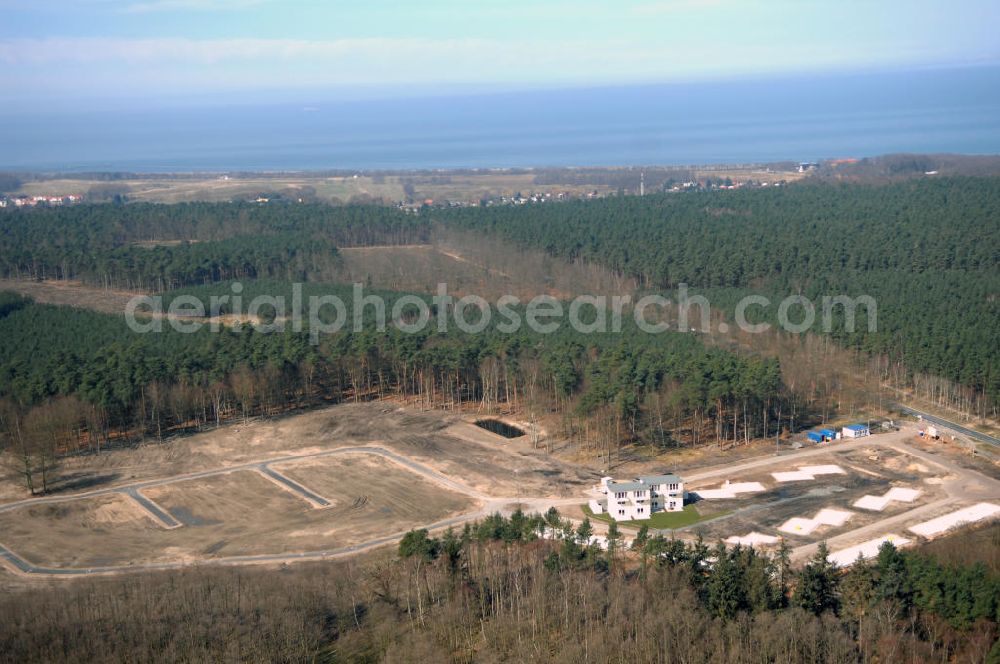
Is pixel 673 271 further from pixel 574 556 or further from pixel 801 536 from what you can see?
pixel 574 556

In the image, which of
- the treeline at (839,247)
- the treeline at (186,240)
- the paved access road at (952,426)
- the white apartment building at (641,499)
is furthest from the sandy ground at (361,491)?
the treeline at (186,240)

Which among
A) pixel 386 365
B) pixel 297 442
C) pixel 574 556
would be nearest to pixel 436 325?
pixel 386 365

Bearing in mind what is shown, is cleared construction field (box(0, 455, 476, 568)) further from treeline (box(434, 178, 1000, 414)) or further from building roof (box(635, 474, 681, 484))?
treeline (box(434, 178, 1000, 414))

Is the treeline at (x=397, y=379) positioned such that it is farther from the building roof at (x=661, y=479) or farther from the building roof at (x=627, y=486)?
the building roof at (x=627, y=486)

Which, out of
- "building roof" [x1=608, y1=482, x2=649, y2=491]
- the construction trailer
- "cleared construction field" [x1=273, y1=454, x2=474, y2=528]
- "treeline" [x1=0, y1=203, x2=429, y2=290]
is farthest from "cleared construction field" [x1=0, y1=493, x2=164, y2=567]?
"treeline" [x1=0, y1=203, x2=429, y2=290]

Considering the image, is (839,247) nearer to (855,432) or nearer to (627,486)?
(855,432)
